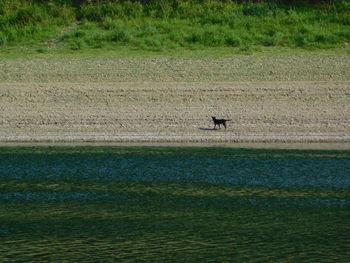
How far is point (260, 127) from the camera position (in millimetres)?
22906

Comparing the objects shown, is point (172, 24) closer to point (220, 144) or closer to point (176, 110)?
point (176, 110)

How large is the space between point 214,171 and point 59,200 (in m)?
3.56

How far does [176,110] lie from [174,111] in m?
0.08

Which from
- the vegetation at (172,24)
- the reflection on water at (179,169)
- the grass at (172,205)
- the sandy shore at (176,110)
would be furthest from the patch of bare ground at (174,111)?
the vegetation at (172,24)

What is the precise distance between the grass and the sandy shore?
1.30 metres

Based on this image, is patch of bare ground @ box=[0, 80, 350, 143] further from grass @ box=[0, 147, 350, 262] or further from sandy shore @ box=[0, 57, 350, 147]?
grass @ box=[0, 147, 350, 262]

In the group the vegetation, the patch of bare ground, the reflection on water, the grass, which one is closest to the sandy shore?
the patch of bare ground

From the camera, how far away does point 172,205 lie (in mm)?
16406

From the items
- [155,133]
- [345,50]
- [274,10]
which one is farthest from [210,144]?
[274,10]

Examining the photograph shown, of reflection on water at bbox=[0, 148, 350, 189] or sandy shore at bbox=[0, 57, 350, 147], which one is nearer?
reflection on water at bbox=[0, 148, 350, 189]

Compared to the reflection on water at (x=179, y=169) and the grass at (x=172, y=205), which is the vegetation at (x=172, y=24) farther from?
the reflection on water at (x=179, y=169)

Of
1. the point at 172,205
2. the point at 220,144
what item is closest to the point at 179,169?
the point at 220,144

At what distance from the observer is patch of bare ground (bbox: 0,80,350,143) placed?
2252 cm

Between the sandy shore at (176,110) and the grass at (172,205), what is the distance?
1300 mm
